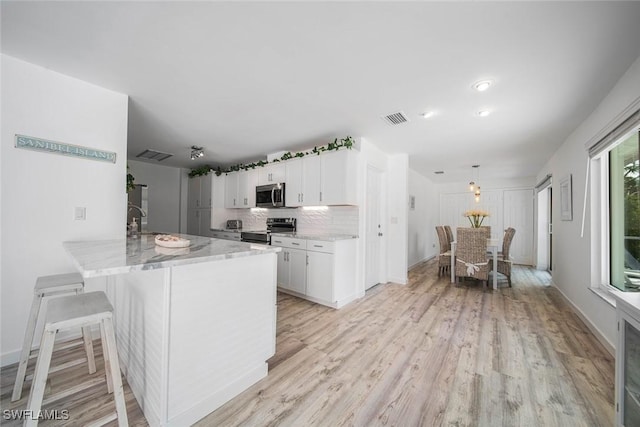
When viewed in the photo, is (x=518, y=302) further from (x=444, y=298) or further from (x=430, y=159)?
(x=430, y=159)

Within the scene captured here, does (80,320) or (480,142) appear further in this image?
(480,142)

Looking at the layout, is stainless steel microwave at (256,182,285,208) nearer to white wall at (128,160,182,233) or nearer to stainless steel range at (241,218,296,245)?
stainless steel range at (241,218,296,245)

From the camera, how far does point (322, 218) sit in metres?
4.29

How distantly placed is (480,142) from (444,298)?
2.51 meters

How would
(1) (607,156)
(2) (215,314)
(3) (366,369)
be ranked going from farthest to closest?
(1) (607,156) < (3) (366,369) < (2) (215,314)

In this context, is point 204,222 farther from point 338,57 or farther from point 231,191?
point 338,57

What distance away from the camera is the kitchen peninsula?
136 centimetres

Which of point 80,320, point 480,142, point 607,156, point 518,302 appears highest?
point 480,142

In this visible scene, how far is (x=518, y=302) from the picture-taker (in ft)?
12.2

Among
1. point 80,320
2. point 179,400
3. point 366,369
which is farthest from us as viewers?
point 366,369

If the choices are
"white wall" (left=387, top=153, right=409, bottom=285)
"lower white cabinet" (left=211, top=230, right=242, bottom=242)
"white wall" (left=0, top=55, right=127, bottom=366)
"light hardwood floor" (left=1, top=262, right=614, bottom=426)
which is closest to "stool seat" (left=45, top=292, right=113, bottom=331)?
"light hardwood floor" (left=1, top=262, right=614, bottom=426)

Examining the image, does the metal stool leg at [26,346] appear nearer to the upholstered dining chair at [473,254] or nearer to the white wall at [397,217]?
the white wall at [397,217]

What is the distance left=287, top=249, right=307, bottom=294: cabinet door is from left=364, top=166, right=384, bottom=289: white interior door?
1120 millimetres

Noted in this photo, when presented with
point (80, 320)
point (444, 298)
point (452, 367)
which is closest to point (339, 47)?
point (80, 320)
